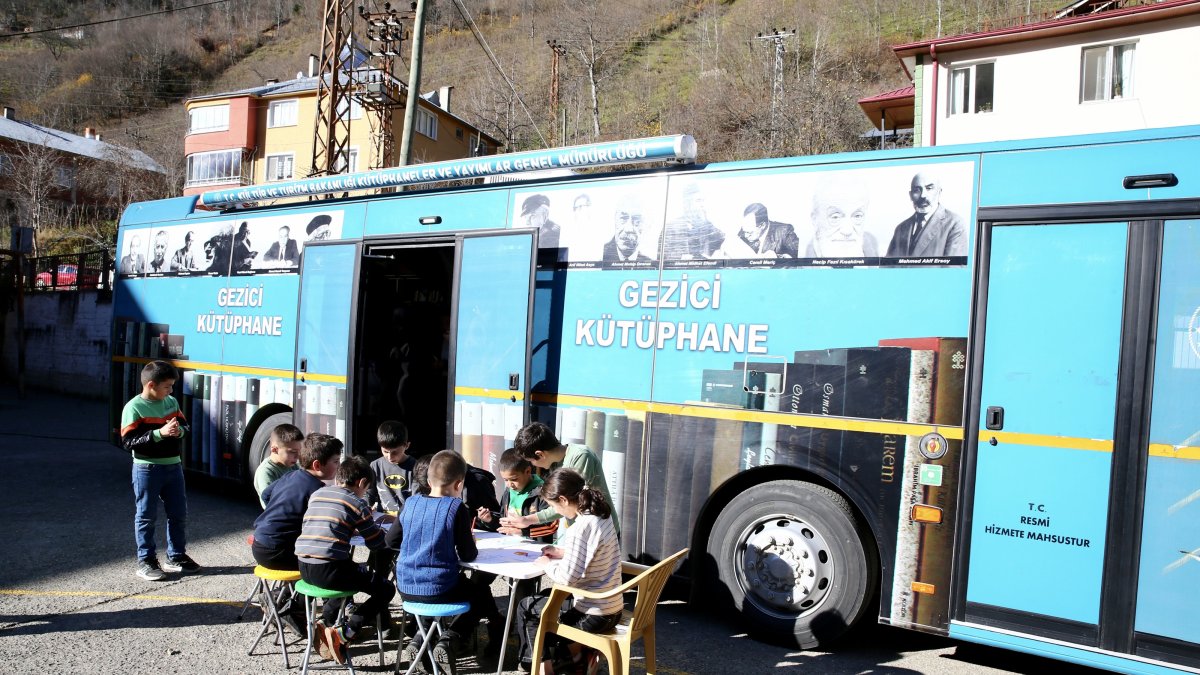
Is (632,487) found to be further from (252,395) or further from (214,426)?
(214,426)

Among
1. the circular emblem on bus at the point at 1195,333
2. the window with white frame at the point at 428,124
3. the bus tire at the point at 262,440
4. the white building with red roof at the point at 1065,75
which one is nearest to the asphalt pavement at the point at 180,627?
the bus tire at the point at 262,440

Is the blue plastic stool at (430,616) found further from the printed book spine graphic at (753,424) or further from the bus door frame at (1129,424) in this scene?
the bus door frame at (1129,424)

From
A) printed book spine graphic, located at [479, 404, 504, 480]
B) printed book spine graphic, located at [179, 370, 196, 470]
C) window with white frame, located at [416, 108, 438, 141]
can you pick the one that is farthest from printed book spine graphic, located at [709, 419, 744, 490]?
window with white frame, located at [416, 108, 438, 141]

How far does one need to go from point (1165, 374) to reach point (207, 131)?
57152mm

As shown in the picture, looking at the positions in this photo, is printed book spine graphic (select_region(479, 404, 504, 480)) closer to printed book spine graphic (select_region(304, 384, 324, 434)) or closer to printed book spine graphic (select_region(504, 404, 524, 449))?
printed book spine graphic (select_region(504, 404, 524, 449))

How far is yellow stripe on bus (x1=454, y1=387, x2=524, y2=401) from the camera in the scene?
243 inches

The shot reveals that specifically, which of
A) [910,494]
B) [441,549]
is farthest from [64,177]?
[910,494]

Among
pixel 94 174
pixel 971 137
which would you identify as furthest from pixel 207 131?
pixel 971 137

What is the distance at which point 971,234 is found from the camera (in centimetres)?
461

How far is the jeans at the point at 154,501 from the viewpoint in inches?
242

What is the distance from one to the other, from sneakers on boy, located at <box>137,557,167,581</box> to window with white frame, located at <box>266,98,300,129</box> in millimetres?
48556

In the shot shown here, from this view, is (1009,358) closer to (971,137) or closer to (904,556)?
(904,556)

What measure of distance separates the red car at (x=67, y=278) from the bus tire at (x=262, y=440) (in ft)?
51.6

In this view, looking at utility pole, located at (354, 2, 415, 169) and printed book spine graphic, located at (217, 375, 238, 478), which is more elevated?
utility pole, located at (354, 2, 415, 169)
